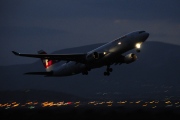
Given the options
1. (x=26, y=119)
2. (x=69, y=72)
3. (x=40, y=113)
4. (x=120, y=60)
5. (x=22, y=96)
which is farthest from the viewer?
(x=22, y=96)

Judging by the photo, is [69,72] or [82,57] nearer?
[82,57]

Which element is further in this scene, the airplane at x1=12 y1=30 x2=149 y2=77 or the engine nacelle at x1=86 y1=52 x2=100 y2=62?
the engine nacelle at x1=86 y1=52 x2=100 y2=62


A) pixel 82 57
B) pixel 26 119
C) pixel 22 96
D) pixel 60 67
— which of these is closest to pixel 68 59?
pixel 82 57

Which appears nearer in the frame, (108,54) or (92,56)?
(108,54)

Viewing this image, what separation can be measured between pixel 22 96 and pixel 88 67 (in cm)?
9375

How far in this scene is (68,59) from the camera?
7200cm

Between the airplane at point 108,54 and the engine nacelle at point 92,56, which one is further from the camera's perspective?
the engine nacelle at point 92,56

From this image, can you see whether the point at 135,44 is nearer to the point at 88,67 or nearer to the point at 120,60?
the point at 120,60

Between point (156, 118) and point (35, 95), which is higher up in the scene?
point (35, 95)

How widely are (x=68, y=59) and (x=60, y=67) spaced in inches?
327

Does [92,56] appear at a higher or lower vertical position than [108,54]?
higher

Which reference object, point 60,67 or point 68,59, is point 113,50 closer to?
point 68,59

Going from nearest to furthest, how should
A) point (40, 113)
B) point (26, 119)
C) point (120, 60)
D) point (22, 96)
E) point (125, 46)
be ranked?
point (26, 119) → point (40, 113) → point (125, 46) → point (120, 60) → point (22, 96)

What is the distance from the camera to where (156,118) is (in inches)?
1934
